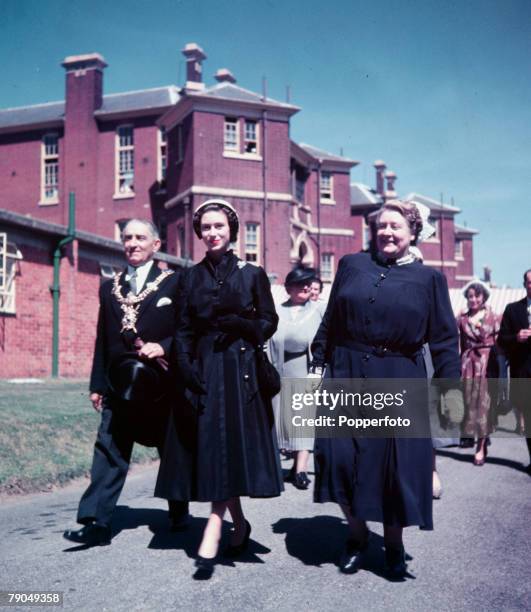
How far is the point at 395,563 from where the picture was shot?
14.8 ft

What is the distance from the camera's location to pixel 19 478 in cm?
754

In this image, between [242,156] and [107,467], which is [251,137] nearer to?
[242,156]

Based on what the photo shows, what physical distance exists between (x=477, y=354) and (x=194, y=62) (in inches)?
1297

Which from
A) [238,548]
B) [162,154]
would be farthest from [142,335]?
[162,154]

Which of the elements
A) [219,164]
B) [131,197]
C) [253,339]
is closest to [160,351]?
[253,339]

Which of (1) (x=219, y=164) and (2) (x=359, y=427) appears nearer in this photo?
(2) (x=359, y=427)

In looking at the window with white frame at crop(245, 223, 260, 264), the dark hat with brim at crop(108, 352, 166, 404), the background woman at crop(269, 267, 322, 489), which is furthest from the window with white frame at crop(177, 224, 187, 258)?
the dark hat with brim at crop(108, 352, 166, 404)

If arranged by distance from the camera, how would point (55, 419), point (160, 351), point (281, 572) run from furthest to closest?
point (55, 419), point (160, 351), point (281, 572)

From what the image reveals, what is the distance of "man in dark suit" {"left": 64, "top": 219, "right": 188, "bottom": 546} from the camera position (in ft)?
16.8

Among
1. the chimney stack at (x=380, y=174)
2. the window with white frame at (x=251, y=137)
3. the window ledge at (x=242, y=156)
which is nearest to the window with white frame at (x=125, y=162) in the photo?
the window ledge at (x=242, y=156)

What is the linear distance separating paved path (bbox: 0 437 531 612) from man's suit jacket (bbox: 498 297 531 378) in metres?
2.16

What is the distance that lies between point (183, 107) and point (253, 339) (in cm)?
3049

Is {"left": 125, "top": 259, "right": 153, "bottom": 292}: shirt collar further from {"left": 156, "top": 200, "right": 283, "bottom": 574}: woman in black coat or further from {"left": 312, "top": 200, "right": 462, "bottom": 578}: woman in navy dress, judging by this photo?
{"left": 312, "top": 200, "right": 462, "bottom": 578}: woman in navy dress

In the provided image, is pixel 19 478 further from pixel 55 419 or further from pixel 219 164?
pixel 219 164
